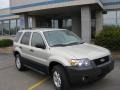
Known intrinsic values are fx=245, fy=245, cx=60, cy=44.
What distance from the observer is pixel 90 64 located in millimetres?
6641

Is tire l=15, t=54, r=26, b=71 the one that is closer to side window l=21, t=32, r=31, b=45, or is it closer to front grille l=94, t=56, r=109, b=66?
side window l=21, t=32, r=31, b=45

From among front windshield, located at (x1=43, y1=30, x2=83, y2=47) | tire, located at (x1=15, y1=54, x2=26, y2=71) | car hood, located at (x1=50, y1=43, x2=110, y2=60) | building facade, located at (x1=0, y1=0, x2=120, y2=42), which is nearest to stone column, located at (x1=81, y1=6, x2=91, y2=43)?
building facade, located at (x1=0, y1=0, x2=120, y2=42)

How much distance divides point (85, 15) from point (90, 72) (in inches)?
409

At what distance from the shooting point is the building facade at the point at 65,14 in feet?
54.5

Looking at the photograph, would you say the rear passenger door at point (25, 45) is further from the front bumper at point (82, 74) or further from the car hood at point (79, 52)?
the front bumper at point (82, 74)

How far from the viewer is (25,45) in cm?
965

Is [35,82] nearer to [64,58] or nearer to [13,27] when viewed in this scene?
[64,58]

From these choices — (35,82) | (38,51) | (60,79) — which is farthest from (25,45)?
(60,79)

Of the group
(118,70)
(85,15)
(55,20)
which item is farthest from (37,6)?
(118,70)

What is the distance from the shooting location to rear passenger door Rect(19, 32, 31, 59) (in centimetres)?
933

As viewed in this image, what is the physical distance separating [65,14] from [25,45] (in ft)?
45.6

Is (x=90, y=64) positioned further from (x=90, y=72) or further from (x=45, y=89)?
(x=45, y=89)

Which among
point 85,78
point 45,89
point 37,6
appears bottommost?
point 45,89

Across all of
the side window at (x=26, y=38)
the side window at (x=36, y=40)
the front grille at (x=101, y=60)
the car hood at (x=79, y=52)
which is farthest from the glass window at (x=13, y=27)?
the front grille at (x=101, y=60)
